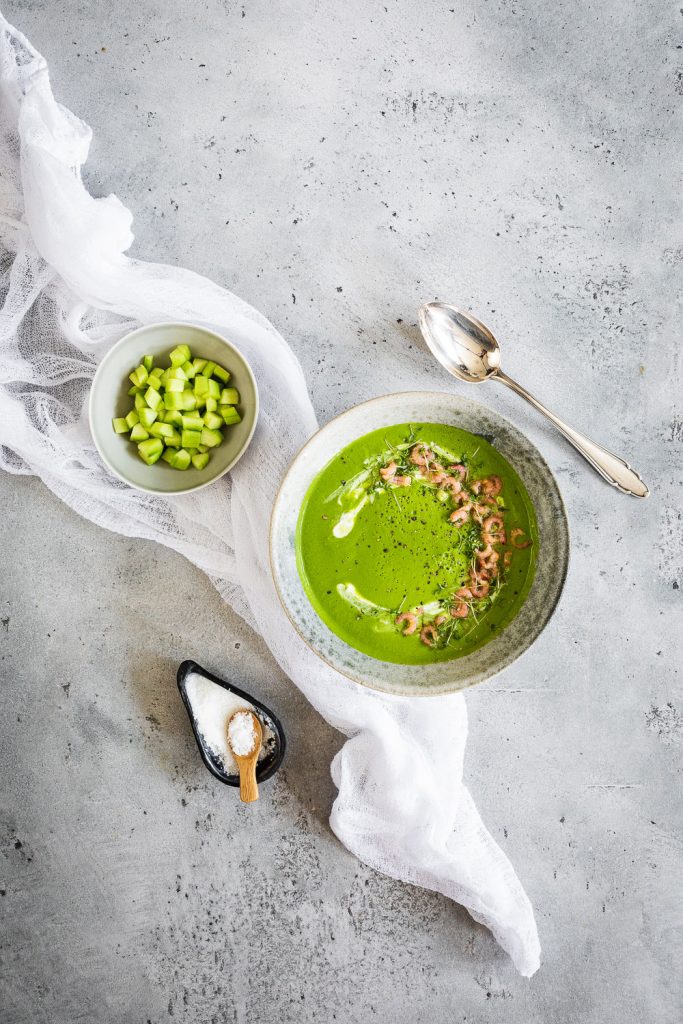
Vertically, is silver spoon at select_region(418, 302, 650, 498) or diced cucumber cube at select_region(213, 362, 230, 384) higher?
silver spoon at select_region(418, 302, 650, 498)

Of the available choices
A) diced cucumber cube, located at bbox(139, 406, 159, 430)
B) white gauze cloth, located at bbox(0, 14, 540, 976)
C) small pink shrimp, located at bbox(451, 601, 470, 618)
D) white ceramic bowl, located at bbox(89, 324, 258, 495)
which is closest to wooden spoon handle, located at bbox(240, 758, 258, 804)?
white gauze cloth, located at bbox(0, 14, 540, 976)

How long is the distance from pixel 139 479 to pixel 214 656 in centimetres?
71

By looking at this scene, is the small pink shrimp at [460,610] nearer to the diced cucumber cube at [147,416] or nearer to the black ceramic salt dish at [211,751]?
the black ceramic salt dish at [211,751]

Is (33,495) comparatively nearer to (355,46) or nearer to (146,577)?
(146,577)

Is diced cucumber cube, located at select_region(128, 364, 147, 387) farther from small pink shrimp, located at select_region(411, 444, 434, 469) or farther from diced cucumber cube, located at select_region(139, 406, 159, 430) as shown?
small pink shrimp, located at select_region(411, 444, 434, 469)

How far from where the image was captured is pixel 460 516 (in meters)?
2.26

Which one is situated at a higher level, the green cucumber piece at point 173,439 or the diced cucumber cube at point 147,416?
the diced cucumber cube at point 147,416

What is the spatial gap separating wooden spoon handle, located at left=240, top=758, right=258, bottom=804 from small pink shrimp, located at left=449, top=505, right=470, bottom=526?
42.6 inches

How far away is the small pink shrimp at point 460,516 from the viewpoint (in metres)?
2.25

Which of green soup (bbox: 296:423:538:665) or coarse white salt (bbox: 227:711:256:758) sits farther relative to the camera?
coarse white salt (bbox: 227:711:256:758)

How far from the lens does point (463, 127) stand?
2484 mm

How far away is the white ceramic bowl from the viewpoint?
227 centimetres

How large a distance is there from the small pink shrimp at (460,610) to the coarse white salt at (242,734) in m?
0.81

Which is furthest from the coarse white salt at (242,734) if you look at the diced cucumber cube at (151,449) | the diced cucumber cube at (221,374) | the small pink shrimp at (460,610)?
the diced cucumber cube at (221,374)
